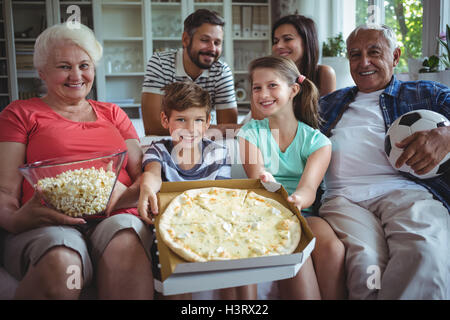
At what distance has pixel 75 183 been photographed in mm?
1009

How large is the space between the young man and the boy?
88 cm

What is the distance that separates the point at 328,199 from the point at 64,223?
37.4 inches

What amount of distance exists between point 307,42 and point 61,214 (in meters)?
1.64

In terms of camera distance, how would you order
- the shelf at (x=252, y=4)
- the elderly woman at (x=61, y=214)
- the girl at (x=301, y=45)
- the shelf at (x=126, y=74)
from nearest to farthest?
the elderly woman at (x=61, y=214), the girl at (x=301, y=45), the shelf at (x=126, y=74), the shelf at (x=252, y=4)

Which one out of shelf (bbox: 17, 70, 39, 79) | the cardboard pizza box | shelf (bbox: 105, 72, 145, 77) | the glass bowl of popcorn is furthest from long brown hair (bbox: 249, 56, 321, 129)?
shelf (bbox: 17, 70, 39, 79)

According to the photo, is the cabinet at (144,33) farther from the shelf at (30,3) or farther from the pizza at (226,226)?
the pizza at (226,226)

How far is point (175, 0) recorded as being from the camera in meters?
5.03

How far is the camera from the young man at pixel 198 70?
232 cm

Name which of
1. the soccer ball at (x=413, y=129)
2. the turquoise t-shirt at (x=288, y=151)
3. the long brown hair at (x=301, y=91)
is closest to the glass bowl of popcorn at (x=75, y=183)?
the turquoise t-shirt at (x=288, y=151)

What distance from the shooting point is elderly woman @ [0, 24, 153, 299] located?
3.22ft

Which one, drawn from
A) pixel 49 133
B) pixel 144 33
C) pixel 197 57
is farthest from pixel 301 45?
pixel 144 33

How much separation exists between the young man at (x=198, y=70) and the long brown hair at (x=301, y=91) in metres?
0.84

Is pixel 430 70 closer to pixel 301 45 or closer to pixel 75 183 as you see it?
pixel 301 45

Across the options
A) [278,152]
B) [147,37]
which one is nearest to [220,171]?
[278,152]
